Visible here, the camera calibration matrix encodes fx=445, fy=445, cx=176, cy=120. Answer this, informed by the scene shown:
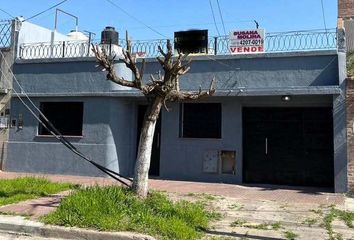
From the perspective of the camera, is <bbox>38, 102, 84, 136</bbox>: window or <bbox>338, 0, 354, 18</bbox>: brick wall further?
<bbox>338, 0, 354, 18</bbox>: brick wall

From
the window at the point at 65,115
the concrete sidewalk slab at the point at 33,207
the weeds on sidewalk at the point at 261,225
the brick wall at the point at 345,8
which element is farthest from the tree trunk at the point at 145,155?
the brick wall at the point at 345,8

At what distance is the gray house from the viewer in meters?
13.2

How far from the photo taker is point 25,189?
426 inches

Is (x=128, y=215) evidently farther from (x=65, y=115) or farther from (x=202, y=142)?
(x=65, y=115)

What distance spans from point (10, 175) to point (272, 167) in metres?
8.62

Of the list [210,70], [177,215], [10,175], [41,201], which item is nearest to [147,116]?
[177,215]

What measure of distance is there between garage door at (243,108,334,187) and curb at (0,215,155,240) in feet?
25.6

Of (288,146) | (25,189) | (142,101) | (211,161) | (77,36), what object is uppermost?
(77,36)

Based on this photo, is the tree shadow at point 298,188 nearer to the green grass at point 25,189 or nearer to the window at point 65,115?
the green grass at point 25,189

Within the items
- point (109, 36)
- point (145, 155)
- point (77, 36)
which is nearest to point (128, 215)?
point (145, 155)

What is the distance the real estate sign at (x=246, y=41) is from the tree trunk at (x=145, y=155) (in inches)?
227

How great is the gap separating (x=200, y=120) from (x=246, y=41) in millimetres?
2971

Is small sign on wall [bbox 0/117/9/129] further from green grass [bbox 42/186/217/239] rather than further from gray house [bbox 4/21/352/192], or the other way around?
green grass [bbox 42/186/217/239]

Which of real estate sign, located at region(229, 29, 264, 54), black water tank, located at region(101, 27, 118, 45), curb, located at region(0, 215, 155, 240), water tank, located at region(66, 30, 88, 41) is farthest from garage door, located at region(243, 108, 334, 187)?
water tank, located at region(66, 30, 88, 41)
